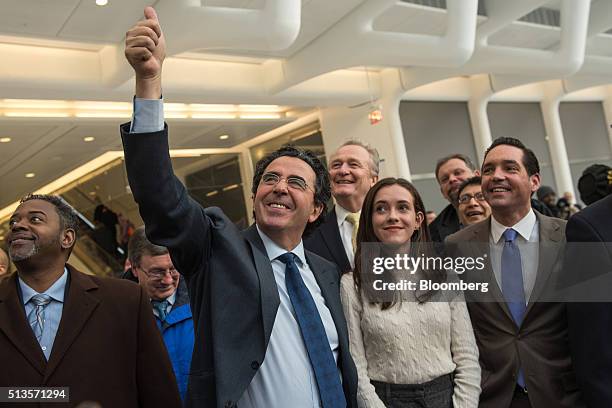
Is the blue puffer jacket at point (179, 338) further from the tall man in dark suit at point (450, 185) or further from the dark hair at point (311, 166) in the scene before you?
the tall man in dark suit at point (450, 185)

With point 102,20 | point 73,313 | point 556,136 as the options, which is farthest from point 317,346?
point 556,136

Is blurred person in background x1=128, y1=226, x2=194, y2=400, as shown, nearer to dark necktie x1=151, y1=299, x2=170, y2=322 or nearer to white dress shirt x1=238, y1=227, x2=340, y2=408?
dark necktie x1=151, y1=299, x2=170, y2=322

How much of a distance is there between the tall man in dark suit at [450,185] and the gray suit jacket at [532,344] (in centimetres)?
153

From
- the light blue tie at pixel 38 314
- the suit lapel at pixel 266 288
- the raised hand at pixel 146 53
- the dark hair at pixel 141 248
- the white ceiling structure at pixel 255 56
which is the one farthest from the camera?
the white ceiling structure at pixel 255 56

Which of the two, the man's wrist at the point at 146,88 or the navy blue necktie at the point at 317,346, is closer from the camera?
the man's wrist at the point at 146,88

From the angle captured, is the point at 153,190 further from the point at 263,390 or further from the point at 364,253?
the point at 364,253

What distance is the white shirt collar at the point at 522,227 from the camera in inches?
90.4

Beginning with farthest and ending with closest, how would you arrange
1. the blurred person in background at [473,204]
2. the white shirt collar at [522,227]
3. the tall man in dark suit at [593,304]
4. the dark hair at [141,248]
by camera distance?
the blurred person in background at [473,204] < the dark hair at [141,248] < the white shirt collar at [522,227] < the tall man in dark suit at [593,304]

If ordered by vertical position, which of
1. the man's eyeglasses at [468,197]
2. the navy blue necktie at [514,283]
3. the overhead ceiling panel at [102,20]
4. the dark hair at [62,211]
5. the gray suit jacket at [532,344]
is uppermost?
the overhead ceiling panel at [102,20]

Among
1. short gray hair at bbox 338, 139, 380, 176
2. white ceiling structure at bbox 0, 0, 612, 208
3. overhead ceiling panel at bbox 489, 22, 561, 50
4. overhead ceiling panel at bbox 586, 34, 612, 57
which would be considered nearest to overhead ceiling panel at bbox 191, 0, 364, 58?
white ceiling structure at bbox 0, 0, 612, 208

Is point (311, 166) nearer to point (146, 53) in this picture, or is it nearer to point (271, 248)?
point (271, 248)

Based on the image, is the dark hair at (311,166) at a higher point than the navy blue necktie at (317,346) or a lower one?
higher

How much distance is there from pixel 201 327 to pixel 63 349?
622 mm

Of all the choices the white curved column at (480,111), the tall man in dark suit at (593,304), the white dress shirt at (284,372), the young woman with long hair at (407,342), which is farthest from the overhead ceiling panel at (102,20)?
the white curved column at (480,111)
